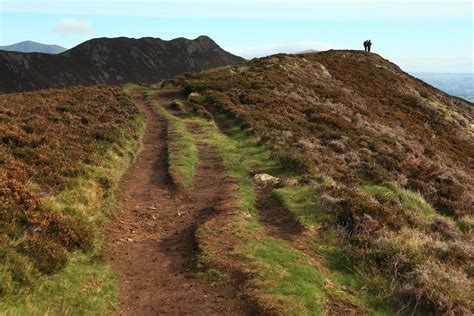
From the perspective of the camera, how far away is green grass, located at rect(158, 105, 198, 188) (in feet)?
57.8


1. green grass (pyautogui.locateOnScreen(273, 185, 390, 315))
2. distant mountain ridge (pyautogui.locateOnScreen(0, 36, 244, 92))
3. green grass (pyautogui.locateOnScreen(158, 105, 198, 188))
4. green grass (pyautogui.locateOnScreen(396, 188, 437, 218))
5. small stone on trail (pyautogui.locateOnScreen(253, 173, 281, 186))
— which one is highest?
distant mountain ridge (pyautogui.locateOnScreen(0, 36, 244, 92))

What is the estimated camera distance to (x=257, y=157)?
21.3 meters

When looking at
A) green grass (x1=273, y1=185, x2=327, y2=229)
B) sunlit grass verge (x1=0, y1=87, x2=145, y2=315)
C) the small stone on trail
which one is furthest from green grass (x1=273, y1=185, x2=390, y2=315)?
sunlit grass verge (x1=0, y1=87, x2=145, y2=315)

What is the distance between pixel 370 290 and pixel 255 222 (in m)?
4.34

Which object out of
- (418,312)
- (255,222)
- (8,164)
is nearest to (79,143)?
(8,164)

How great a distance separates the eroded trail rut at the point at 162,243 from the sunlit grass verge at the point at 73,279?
0.35 m

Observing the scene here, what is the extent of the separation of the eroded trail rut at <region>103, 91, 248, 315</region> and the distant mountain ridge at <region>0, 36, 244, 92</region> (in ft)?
429

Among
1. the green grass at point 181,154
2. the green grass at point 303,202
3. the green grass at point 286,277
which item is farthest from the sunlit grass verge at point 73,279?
the green grass at point 303,202

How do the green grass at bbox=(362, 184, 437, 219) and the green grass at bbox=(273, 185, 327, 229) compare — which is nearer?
the green grass at bbox=(273, 185, 327, 229)

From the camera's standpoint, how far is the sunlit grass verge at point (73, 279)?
753cm

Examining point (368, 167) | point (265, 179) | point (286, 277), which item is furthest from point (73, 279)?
point (368, 167)

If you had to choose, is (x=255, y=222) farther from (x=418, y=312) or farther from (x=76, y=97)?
(x=76, y=97)

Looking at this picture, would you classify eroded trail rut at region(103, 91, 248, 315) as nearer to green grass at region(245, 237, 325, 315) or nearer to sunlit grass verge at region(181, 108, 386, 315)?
sunlit grass verge at region(181, 108, 386, 315)

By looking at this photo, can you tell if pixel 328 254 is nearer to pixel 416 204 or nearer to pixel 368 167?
pixel 416 204
